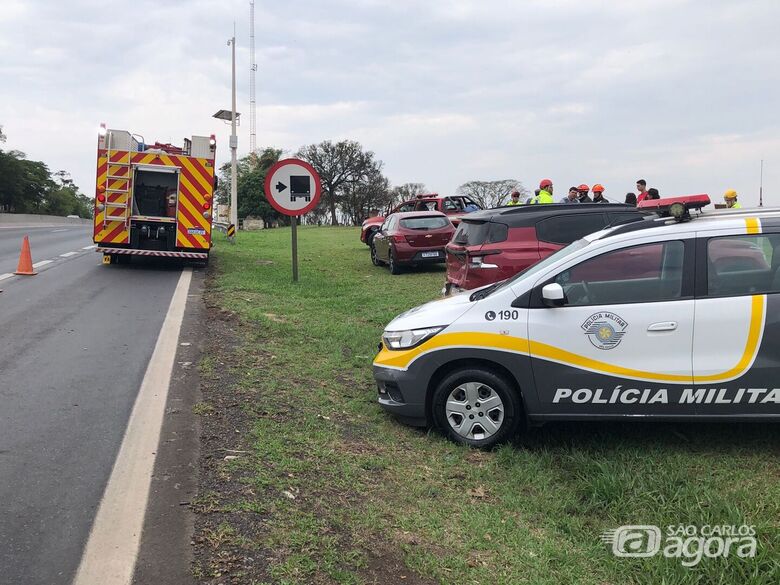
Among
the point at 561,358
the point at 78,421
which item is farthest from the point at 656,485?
the point at 78,421

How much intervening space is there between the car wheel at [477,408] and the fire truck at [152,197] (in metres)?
10.9

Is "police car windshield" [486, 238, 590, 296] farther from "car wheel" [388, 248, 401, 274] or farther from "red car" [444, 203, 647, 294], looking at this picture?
"car wheel" [388, 248, 401, 274]

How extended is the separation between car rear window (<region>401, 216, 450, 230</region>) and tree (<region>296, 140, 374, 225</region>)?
204 ft

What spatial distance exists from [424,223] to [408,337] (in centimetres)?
1056

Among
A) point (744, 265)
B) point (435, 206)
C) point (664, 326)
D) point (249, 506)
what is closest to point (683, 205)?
point (744, 265)

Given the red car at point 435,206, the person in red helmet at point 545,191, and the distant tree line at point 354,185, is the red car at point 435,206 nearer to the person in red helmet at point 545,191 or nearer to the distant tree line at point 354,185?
the person in red helmet at point 545,191

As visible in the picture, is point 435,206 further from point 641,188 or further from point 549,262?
point 549,262

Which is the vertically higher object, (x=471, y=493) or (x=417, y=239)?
(x=417, y=239)

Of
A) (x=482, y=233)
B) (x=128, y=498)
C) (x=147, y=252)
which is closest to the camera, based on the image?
(x=128, y=498)

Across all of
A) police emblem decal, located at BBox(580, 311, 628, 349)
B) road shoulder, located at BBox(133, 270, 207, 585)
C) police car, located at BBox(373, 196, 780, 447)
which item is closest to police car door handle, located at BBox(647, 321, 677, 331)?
police car, located at BBox(373, 196, 780, 447)

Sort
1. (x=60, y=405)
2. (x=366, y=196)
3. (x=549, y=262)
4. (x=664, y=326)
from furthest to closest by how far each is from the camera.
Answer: (x=366, y=196) → (x=60, y=405) → (x=549, y=262) → (x=664, y=326)

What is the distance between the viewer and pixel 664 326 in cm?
444

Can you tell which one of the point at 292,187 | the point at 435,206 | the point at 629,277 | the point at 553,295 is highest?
the point at 435,206

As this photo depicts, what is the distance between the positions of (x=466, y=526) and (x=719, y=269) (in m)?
2.53
